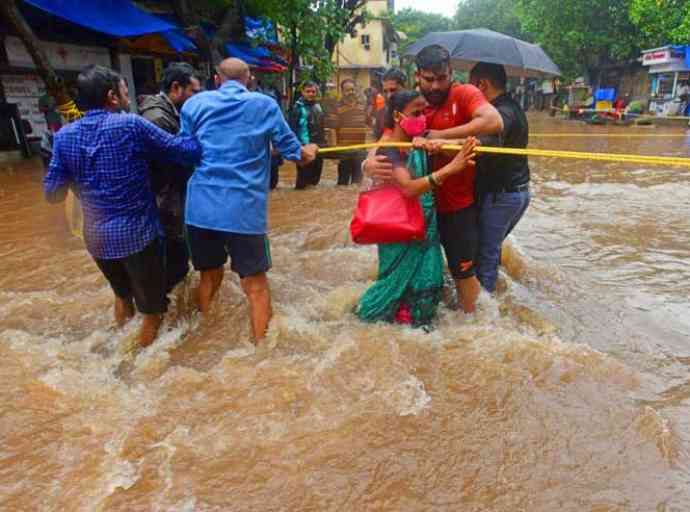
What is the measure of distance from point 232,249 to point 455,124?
1.38 metres

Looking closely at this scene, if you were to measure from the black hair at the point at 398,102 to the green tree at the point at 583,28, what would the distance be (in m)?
26.9

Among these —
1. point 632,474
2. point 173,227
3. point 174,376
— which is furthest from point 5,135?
point 632,474

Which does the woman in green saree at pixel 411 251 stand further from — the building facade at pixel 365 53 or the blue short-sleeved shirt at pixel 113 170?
the building facade at pixel 365 53

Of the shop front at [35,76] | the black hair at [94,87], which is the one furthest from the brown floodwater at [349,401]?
the shop front at [35,76]

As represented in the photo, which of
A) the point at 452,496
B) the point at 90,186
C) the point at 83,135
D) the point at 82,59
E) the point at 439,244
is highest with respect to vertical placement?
the point at 82,59

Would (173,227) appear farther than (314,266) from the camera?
No

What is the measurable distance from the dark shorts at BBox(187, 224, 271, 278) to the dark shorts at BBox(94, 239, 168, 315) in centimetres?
19

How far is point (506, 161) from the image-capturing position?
10.1 feet

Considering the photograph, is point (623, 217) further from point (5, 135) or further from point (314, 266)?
point (5, 135)

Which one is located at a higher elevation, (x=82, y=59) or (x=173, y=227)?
(x=82, y=59)

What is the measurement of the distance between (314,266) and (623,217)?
12.9ft

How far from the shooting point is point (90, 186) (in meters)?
2.65

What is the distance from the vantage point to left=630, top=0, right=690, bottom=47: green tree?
21.1m

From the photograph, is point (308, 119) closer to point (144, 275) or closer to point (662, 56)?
point (144, 275)
